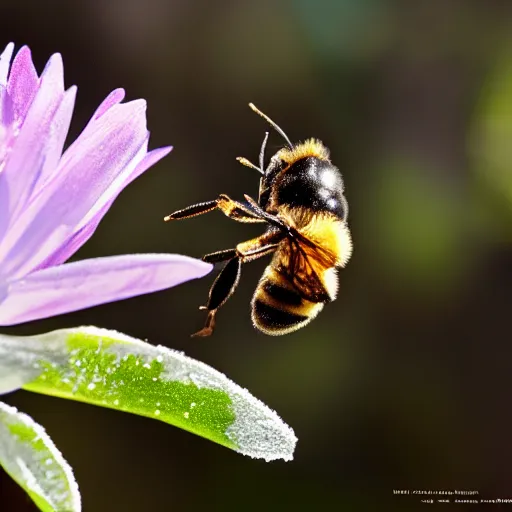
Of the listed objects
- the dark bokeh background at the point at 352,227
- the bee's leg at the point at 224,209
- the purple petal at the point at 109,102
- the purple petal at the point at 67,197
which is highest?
the dark bokeh background at the point at 352,227

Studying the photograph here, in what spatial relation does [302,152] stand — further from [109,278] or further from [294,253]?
[109,278]

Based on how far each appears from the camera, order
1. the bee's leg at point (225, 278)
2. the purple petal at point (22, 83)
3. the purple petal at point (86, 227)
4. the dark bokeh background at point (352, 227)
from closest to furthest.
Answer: the purple petal at point (86, 227)
the purple petal at point (22, 83)
the bee's leg at point (225, 278)
the dark bokeh background at point (352, 227)

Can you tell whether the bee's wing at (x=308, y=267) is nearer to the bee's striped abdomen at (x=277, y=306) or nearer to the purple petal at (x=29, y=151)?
the bee's striped abdomen at (x=277, y=306)

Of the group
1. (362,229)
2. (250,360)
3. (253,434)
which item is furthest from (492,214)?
(253,434)

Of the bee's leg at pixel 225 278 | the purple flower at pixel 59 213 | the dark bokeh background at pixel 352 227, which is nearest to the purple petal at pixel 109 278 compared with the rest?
the purple flower at pixel 59 213

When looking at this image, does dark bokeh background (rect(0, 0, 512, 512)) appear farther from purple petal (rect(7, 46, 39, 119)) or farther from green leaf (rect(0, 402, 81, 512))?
green leaf (rect(0, 402, 81, 512))

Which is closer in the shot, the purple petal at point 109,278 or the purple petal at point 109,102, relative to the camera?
the purple petal at point 109,278

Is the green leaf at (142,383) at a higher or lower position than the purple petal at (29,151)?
lower

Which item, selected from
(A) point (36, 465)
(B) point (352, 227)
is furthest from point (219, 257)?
(B) point (352, 227)
